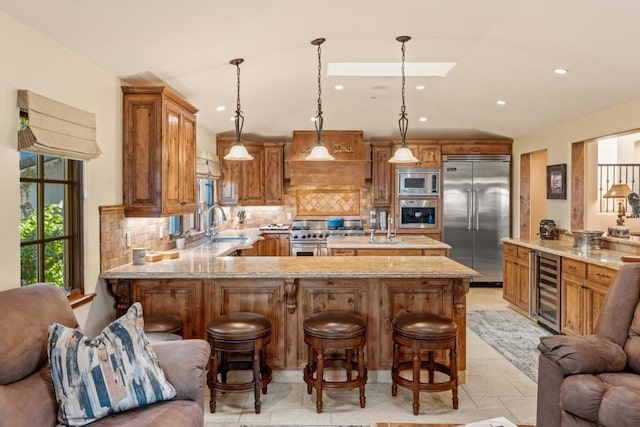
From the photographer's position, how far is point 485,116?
6395mm

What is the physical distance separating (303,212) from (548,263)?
4159mm

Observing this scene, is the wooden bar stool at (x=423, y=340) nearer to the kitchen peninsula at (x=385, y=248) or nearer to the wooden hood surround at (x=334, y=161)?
the kitchen peninsula at (x=385, y=248)

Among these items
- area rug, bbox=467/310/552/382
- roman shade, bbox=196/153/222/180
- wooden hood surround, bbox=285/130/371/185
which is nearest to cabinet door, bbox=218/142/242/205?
roman shade, bbox=196/153/222/180

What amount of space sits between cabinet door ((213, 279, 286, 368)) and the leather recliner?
1872 mm

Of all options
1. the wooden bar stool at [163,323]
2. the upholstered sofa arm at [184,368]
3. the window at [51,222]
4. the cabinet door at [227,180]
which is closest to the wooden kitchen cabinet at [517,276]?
the wooden bar stool at [163,323]

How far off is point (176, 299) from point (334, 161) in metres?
4.31

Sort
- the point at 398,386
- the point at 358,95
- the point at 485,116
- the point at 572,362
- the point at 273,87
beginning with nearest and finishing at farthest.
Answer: the point at 572,362 → the point at 398,386 → the point at 273,87 → the point at 358,95 → the point at 485,116

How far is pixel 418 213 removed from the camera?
7.39m

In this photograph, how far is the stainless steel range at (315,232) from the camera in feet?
23.6

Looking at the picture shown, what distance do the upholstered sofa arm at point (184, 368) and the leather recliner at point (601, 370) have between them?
6.02 ft

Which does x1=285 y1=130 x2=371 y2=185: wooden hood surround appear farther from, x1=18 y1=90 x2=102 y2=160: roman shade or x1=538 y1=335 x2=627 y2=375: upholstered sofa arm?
x1=538 y1=335 x2=627 y2=375: upholstered sofa arm

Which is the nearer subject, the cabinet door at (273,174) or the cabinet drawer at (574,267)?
the cabinet drawer at (574,267)

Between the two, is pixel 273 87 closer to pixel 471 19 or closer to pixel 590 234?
pixel 471 19

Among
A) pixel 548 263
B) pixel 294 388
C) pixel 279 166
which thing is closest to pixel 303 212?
pixel 279 166
